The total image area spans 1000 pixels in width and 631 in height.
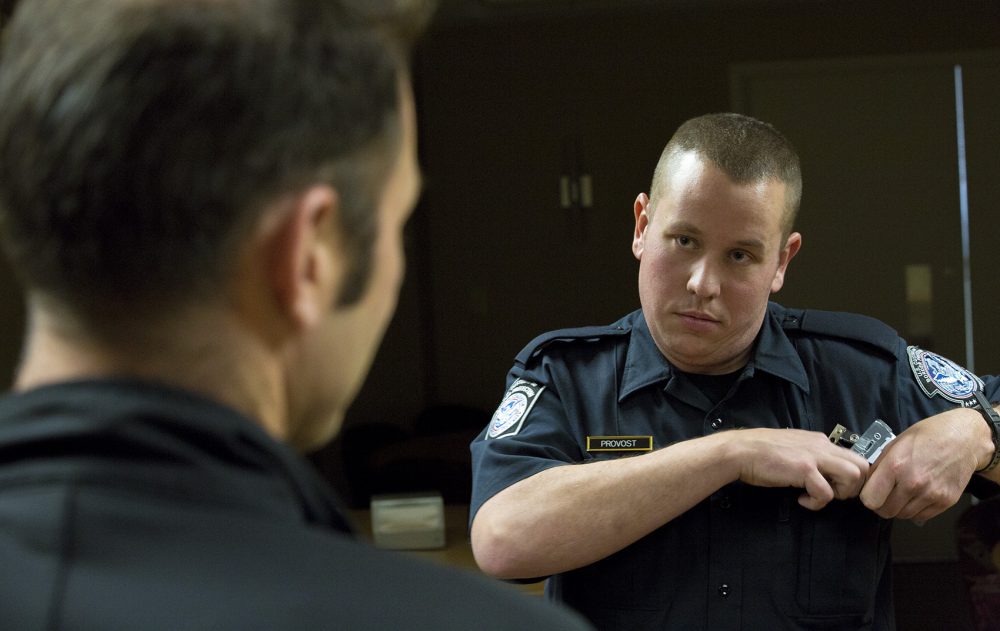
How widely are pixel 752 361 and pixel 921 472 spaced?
0.29m

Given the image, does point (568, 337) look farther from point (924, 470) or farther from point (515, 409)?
point (924, 470)

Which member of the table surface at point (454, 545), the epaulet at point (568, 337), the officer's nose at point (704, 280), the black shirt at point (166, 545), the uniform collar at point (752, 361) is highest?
the black shirt at point (166, 545)

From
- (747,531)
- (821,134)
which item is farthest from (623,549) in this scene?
(821,134)

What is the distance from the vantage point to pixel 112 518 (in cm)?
45

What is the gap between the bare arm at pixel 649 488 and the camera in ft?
4.23

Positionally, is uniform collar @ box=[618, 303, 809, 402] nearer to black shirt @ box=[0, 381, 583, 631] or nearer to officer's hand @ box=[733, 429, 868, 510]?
officer's hand @ box=[733, 429, 868, 510]

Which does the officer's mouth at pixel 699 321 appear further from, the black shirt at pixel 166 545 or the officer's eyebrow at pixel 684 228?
the black shirt at pixel 166 545

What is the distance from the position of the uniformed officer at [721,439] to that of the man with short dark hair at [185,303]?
32.4 inches

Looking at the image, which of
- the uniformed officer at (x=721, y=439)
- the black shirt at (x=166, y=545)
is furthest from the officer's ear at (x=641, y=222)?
the black shirt at (x=166, y=545)

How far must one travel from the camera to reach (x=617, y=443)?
1.48 meters

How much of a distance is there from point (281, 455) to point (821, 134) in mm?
4754

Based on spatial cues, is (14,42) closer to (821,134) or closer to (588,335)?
(588,335)

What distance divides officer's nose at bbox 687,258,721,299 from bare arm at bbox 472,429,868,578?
20 centimetres

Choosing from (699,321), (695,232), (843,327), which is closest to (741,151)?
(695,232)
